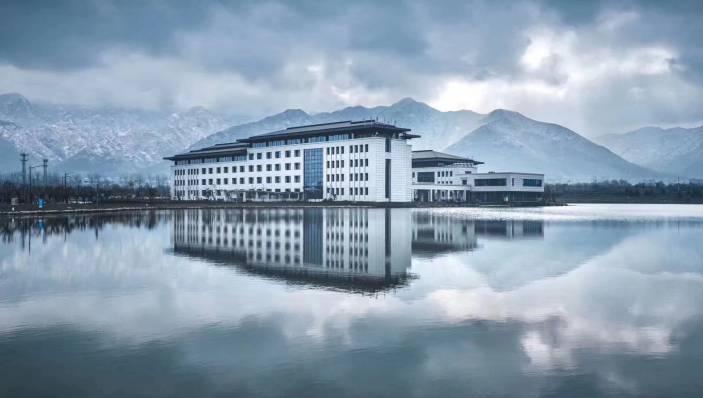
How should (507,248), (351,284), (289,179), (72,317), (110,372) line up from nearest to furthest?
(110,372) < (72,317) < (351,284) < (507,248) < (289,179)

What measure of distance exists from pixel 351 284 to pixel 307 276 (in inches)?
95.2

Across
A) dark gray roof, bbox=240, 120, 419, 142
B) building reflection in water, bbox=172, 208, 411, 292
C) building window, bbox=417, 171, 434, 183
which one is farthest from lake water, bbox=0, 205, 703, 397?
building window, bbox=417, 171, 434, 183

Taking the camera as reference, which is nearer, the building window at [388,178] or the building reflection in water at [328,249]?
the building reflection in water at [328,249]

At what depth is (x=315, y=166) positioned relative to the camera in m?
127

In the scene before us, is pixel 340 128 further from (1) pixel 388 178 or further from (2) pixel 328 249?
(2) pixel 328 249

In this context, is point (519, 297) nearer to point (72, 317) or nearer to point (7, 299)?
point (72, 317)

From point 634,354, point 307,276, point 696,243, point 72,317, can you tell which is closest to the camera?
point 634,354

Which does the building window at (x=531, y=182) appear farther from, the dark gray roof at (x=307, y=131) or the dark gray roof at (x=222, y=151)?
the dark gray roof at (x=222, y=151)

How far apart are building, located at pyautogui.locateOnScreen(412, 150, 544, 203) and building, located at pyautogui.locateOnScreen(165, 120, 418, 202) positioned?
18.7 metres

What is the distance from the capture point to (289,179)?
131875mm

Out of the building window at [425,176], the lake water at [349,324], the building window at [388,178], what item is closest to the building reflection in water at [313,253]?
the lake water at [349,324]

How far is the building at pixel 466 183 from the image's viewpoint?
141m

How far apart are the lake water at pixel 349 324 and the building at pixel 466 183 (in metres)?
111

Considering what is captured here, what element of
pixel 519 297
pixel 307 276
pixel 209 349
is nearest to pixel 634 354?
pixel 519 297
